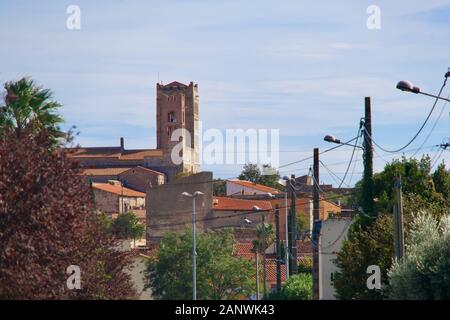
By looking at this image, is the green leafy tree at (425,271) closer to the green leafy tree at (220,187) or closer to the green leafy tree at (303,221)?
the green leafy tree at (303,221)

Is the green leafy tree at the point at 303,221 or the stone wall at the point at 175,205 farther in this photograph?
the green leafy tree at the point at 303,221

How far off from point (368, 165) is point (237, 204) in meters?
105

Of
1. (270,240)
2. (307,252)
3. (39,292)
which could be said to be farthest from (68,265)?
(270,240)

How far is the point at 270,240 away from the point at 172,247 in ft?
109

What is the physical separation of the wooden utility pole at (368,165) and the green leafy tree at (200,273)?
28.0m

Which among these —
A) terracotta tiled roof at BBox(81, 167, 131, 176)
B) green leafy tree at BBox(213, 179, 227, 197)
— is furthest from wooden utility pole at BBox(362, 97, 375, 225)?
terracotta tiled roof at BBox(81, 167, 131, 176)

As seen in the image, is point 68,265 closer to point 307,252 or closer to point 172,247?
point 172,247

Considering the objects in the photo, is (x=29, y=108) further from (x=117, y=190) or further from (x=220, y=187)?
(x=220, y=187)

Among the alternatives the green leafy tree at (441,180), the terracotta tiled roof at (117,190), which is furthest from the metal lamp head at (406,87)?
the terracotta tiled roof at (117,190)

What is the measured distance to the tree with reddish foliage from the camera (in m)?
24.4

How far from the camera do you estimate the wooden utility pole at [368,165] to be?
127 feet

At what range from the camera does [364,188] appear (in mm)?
41562

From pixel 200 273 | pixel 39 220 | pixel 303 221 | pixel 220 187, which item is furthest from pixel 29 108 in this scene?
pixel 220 187

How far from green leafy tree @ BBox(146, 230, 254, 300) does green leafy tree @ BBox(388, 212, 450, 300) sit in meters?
40.2
